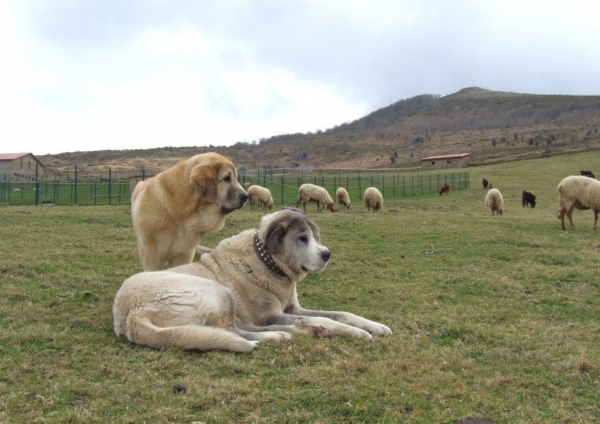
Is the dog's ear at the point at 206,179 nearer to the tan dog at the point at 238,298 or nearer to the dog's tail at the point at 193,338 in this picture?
the tan dog at the point at 238,298

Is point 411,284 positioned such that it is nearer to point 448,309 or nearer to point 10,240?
point 448,309

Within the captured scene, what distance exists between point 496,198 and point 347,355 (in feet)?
86.3

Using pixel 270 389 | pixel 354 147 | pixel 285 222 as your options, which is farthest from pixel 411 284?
pixel 354 147

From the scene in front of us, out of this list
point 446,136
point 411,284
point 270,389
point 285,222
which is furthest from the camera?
point 446,136

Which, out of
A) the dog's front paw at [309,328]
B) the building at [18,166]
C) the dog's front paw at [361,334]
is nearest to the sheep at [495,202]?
the dog's front paw at [361,334]

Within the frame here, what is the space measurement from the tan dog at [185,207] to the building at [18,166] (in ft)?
192

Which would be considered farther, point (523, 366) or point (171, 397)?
point (523, 366)

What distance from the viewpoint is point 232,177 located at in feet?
22.8

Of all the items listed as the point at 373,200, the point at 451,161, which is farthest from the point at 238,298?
the point at 451,161

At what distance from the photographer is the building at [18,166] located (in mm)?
60469

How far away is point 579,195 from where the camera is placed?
19.1 m

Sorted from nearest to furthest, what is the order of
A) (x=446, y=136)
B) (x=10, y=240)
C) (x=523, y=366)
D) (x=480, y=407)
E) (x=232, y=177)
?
(x=480, y=407)
(x=523, y=366)
(x=232, y=177)
(x=10, y=240)
(x=446, y=136)

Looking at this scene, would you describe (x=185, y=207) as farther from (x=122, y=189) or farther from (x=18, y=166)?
(x=18, y=166)

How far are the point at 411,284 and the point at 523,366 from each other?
4608 mm
